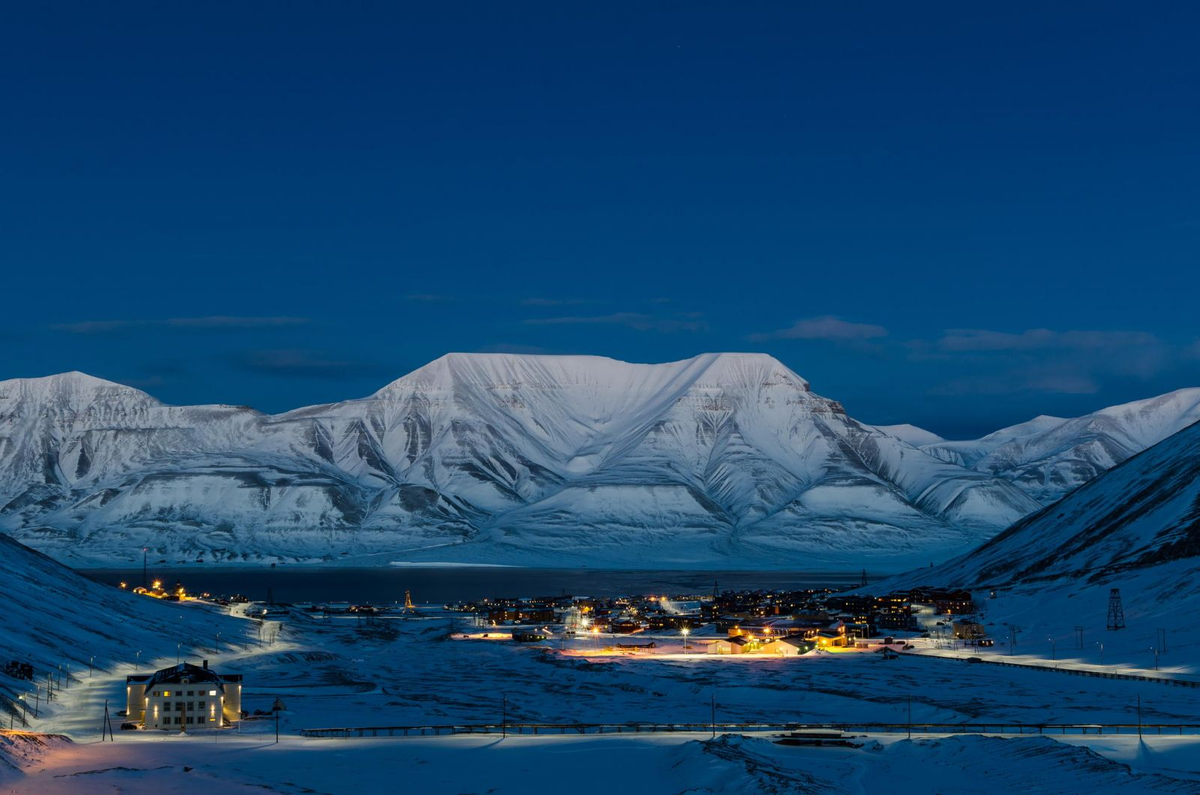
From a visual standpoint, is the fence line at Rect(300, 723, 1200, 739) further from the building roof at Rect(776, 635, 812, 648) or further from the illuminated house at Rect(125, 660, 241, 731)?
the building roof at Rect(776, 635, 812, 648)

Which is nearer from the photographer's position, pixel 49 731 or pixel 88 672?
pixel 49 731

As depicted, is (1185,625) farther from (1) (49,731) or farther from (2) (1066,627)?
(1) (49,731)

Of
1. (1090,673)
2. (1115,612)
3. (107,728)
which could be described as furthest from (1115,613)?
(107,728)

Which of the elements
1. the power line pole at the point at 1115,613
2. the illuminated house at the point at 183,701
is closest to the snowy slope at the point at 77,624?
the illuminated house at the point at 183,701

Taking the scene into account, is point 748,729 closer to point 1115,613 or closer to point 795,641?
point 795,641

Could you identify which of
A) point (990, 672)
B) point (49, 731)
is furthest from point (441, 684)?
point (990, 672)
